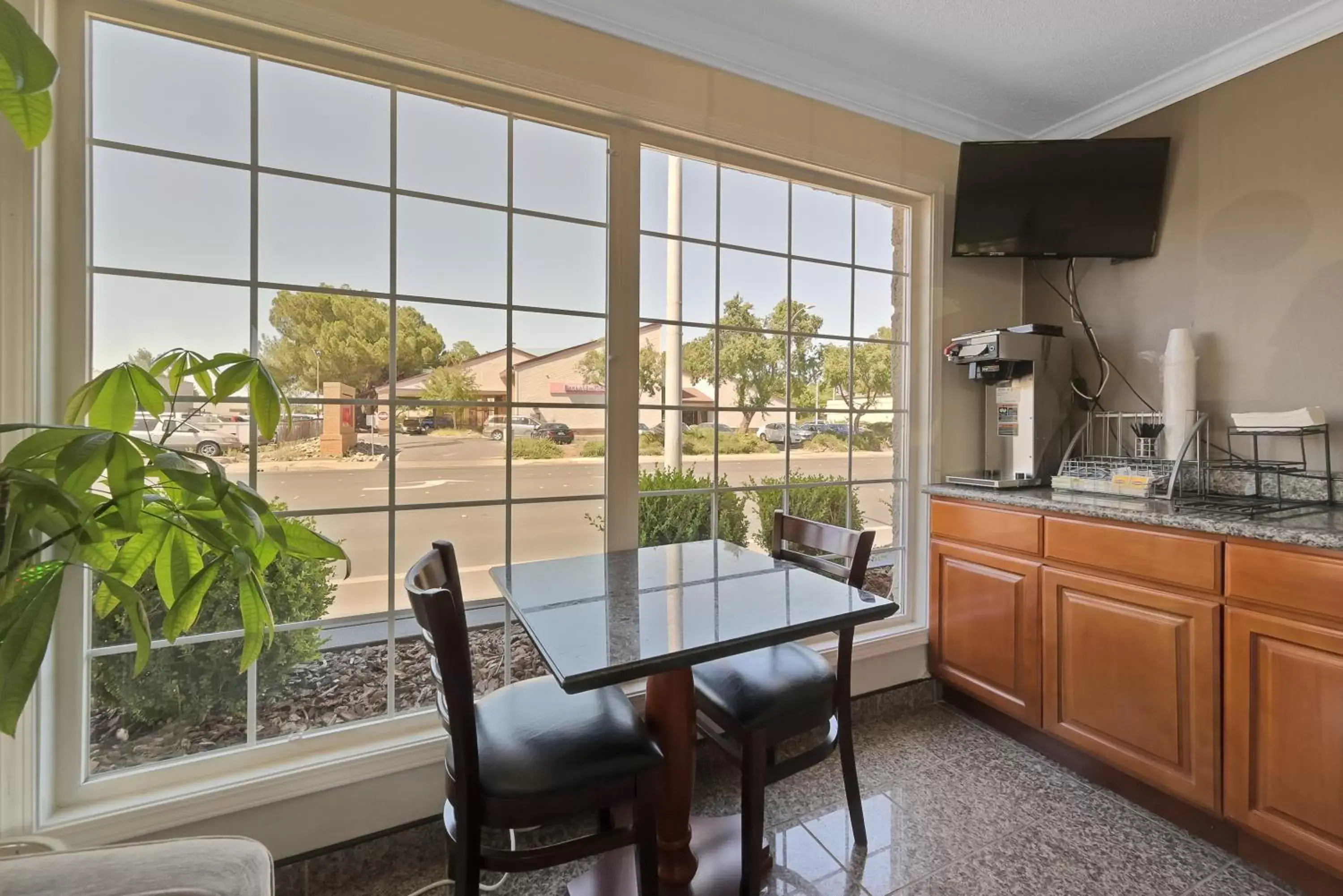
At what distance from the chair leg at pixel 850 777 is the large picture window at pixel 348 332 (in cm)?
96

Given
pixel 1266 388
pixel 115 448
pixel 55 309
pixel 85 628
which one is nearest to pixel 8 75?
pixel 115 448

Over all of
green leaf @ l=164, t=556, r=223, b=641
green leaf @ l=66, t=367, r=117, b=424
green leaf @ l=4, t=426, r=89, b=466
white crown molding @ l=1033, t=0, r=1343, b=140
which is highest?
white crown molding @ l=1033, t=0, r=1343, b=140

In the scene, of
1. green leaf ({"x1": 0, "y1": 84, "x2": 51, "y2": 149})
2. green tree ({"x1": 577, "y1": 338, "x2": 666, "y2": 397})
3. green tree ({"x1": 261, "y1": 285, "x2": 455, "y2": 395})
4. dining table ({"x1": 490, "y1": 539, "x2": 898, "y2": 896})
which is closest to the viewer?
green leaf ({"x1": 0, "y1": 84, "x2": 51, "y2": 149})

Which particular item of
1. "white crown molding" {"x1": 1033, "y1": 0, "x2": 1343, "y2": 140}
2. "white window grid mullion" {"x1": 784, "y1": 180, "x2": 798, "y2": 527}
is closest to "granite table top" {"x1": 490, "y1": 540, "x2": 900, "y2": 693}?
"white window grid mullion" {"x1": 784, "y1": 180, "x2": 798, "y2": 527}

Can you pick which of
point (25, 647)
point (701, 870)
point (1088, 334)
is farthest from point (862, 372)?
point (25, 647)

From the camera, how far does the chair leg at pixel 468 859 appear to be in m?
1.08

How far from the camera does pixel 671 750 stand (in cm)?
138

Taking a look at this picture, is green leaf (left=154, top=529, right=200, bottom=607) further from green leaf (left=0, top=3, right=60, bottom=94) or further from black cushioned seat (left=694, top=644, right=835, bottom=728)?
black cushioned seat (left=694, top=644, right=835, bottom=728)

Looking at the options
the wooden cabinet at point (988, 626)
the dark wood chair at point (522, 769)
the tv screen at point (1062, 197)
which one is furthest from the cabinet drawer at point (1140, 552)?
the dark wood chair at point (522, 769)

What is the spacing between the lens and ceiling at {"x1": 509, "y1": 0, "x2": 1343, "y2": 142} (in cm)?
A: 186

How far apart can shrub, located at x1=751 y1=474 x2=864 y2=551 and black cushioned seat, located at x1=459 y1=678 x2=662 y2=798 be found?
109 centimetres

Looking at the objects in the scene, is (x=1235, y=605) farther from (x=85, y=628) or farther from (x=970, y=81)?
(x=85, y=628)

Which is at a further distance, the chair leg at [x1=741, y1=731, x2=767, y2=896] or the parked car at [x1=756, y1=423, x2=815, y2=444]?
the parked car at [x1=756, y1=423, x2=815, y2=444]

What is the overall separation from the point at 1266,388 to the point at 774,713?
6.95 ft
